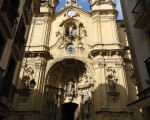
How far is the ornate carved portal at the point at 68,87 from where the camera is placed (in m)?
16.0

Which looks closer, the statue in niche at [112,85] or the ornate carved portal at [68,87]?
the statue in niche at [112,85]

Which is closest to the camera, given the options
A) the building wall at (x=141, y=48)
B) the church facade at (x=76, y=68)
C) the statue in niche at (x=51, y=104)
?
the building wall at (x=141, y=48)

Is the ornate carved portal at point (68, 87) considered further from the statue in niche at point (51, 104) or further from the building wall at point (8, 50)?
the building wall at point (8, 50)

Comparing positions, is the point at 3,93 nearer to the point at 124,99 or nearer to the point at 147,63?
the point at 147,63

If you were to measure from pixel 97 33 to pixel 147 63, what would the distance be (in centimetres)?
1211

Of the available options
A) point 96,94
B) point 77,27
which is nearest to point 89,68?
point 96,94

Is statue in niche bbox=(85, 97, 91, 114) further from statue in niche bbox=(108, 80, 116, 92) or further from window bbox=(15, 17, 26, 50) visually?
window bbox=(15, 17, 26, 50)

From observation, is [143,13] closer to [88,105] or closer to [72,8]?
[88,105]

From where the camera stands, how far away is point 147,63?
6699mm

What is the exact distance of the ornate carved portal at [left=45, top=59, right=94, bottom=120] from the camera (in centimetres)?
1602

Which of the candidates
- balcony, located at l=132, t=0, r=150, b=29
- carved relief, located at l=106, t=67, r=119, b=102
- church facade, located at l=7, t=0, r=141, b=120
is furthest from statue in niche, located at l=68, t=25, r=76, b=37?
balcony, located at l=132, t=0, r=150, b=29

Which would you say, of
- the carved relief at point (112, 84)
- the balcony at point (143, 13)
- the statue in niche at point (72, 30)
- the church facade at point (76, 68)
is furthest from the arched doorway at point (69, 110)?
the balcony at point (143, 13)

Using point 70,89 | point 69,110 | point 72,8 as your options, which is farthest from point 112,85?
point 72,8

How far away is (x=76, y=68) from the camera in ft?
58.8
